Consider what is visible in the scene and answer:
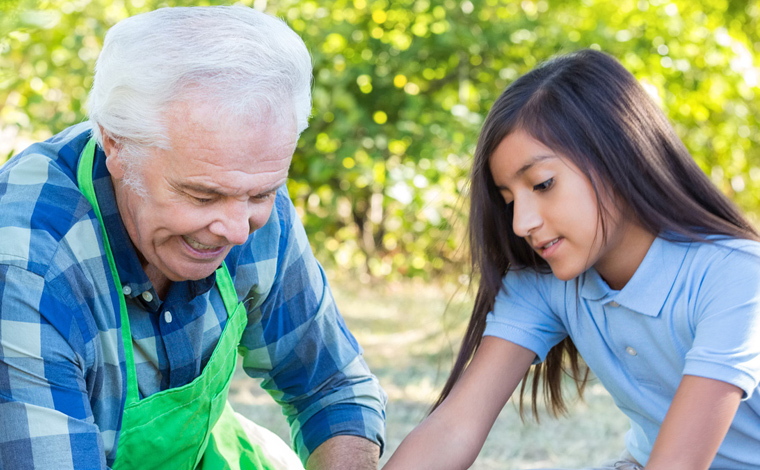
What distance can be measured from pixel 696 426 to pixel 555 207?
52 cm

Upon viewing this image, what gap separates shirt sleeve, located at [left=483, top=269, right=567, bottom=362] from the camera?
6.15 ft

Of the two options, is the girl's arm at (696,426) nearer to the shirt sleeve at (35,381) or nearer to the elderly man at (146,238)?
the elderly man at (146,238)

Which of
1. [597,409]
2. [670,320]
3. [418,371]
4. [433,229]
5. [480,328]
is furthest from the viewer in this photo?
[433,229]

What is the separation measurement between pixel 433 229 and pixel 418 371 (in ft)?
3.96

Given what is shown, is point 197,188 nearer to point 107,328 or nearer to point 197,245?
point 197,245

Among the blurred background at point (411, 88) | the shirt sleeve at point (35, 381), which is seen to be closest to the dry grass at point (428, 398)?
the blurred background at point (411, 88)

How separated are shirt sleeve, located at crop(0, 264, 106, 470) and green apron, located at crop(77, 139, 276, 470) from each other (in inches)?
6.8

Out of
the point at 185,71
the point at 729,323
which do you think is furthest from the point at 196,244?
the point at 729,323

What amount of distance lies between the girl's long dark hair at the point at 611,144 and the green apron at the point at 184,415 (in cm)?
52

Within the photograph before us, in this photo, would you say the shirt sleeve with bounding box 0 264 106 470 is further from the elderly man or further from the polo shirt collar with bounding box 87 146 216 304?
the polo shirt collar with bounding box 87 146 216 304

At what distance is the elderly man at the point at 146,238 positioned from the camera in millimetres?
1265

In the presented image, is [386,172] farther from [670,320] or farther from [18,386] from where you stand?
[18,386]

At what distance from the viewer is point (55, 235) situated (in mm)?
1319

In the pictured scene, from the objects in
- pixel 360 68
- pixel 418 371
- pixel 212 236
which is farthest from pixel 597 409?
pixel 212 236
